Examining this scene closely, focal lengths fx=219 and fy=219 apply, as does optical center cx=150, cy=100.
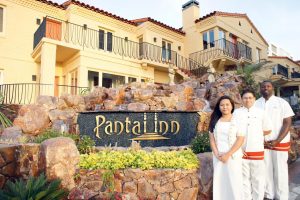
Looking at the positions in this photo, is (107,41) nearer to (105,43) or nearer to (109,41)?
(109,41)

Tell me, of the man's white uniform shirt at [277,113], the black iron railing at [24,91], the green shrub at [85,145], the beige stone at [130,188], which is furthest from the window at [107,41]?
the man's white uniform shirt at [277,113]

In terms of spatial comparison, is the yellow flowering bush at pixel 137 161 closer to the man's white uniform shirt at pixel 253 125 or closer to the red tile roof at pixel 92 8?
the man's white uniform shirt at pixel 253 125

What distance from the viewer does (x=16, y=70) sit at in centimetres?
1179

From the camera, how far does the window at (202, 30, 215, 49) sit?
1741cm

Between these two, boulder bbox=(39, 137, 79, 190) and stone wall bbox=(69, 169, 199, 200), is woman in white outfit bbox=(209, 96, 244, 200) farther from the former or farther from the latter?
boulder bbox=(39, 137, 79, 190)

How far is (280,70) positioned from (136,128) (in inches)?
900

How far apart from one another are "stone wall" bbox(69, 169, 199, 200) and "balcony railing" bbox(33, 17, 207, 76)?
9263mm

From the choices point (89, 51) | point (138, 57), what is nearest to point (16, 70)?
point (89, 51)

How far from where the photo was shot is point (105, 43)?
1420cm

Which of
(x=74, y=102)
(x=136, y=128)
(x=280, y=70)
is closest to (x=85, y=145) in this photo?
(x=136, y=128)

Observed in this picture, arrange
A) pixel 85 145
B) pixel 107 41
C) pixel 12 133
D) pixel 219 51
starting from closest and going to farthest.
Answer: pixel 85 145 < pixel 12 133 < pixel 107 41 < pixel 219 51

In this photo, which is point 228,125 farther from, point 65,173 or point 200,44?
point 200,44

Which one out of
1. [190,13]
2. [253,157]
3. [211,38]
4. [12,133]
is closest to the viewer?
[253,157]

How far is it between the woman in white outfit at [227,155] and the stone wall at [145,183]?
880 millimetres
